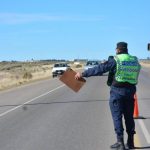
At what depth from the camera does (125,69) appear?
9883 millimetres

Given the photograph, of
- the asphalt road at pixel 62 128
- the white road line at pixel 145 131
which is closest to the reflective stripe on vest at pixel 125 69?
the asphalt road at pixel 62 128

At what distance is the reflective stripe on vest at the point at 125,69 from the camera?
987cm

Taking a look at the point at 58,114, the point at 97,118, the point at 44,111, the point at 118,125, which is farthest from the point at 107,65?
the point at 44,111

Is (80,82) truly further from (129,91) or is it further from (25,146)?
(25,146)

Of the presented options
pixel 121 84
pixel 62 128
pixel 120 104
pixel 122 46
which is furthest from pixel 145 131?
pixel 122 46

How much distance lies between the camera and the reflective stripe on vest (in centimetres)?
987

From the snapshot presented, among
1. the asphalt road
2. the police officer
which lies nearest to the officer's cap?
the police officer

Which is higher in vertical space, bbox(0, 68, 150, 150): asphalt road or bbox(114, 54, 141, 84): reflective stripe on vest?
bbox(114, 54, 141, 84): reflective stripe on vest

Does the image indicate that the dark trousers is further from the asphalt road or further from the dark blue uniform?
the asphalt road

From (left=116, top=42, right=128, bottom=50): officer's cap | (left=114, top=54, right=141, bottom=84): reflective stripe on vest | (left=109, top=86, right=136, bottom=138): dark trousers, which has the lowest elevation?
(left=109, top=86, right=136, bottom=138): dark trousers

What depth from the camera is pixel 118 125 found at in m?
9.81

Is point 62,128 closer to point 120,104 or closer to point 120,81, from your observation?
point 120,104

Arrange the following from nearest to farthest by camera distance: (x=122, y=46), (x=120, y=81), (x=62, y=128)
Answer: (x=120, y=81) < (x=122, y=46) < (x=62, y=128)

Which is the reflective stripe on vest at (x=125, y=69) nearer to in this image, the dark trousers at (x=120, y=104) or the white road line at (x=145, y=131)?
the dark trousers at (x=120, y=104)
